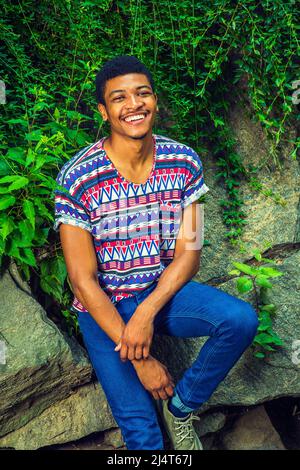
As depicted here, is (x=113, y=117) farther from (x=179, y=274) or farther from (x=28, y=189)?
(x=179, y=274)

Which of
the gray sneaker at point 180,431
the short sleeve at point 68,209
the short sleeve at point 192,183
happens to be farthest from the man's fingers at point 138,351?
the short sleeve at point 192,183

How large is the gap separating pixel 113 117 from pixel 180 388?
134cm

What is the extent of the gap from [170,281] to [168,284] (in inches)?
0.7

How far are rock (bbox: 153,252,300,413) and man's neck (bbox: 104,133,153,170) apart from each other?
1.08 m

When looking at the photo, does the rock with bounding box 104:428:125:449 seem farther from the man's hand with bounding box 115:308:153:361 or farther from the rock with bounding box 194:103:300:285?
the rock with bounding box 194:103:300:285

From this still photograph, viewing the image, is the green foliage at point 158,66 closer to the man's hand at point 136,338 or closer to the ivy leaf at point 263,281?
the ivy leaf at point 263,281

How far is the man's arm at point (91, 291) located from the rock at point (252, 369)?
1.89 ft

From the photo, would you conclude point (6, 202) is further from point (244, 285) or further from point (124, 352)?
point (244, 285)

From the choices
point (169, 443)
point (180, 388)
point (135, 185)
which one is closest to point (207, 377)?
point (180, 388)

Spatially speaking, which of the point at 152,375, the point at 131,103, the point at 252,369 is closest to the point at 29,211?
the point at 131,103

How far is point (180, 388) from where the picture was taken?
292 centimetres

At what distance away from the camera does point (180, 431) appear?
3.00 metres

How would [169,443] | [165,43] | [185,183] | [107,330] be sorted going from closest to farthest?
[107,330] → [185,183] → [169,443] → [165,43]

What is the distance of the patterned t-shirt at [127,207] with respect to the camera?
2838mm
